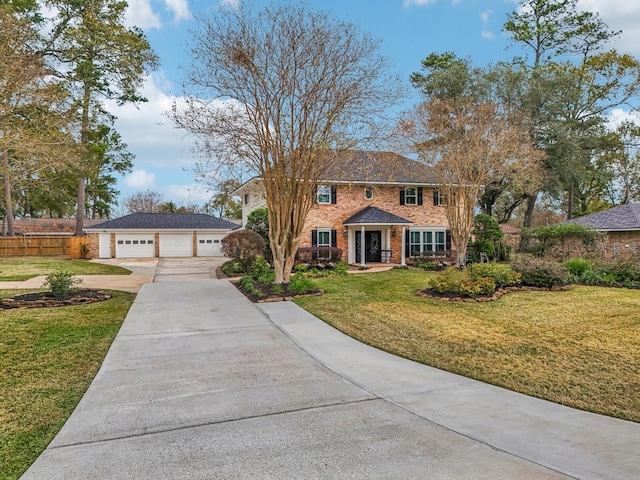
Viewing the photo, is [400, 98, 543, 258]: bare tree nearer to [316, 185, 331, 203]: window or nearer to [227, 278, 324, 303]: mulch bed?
[316, 185, 331, 203]: window

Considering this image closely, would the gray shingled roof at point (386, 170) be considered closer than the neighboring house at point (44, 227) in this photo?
Yes

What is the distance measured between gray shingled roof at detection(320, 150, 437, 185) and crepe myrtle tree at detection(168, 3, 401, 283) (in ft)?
7.61

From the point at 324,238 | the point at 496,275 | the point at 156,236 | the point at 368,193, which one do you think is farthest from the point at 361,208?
the point at 156,236

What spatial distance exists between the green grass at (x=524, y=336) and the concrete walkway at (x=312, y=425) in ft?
1.73

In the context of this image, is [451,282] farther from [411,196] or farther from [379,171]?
[411,196]

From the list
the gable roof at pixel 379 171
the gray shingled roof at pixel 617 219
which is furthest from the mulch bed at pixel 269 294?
the gray shingled roof at pixel 617 219

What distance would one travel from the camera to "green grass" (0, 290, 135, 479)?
355 centimetres

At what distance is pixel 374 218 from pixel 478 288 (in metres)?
9.94

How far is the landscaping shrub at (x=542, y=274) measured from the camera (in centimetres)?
1199

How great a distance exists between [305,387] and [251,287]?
24.5 feet

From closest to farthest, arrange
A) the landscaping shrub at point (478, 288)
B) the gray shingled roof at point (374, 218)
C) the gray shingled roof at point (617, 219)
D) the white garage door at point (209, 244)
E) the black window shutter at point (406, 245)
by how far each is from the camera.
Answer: the landscaping shrub at point (478, 288)
the gray shingled roof at point (617, 219)
the gray shingled roof at point (374, 218)
the black window shutter at point (406, 245)
the white garage door at point (209, 244)

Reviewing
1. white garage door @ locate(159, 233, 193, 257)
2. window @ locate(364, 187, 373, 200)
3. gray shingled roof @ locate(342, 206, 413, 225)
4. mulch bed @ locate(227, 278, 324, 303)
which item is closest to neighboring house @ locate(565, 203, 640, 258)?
gray shingled roof @ locate(342, 206, 413, 225)

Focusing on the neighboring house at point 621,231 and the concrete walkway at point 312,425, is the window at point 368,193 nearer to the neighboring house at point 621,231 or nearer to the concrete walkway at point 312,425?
the neighboring house at point 621,231

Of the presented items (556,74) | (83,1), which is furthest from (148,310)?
(556,74)
